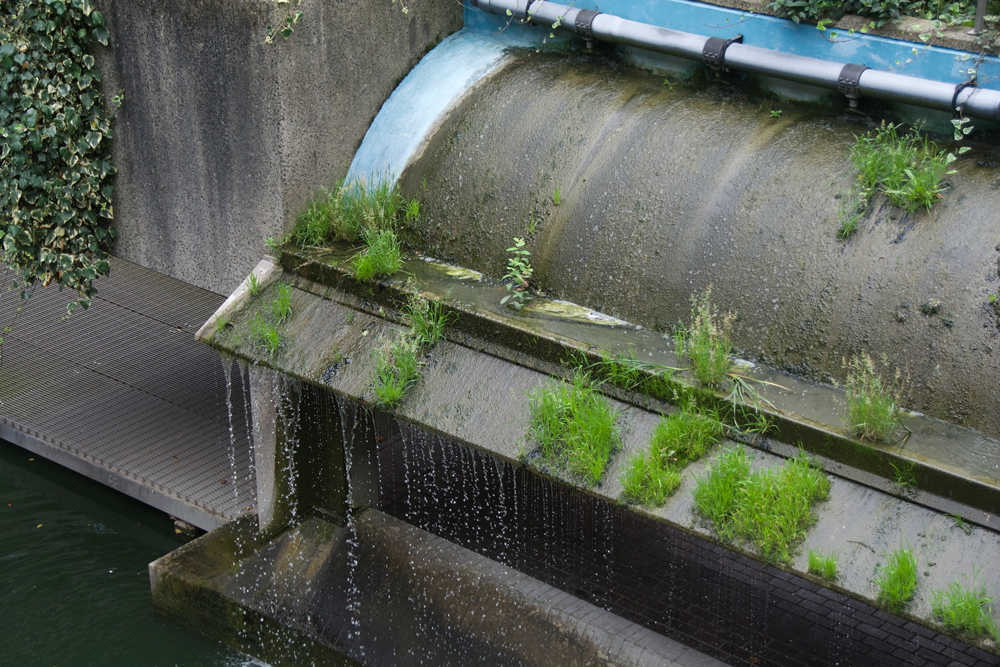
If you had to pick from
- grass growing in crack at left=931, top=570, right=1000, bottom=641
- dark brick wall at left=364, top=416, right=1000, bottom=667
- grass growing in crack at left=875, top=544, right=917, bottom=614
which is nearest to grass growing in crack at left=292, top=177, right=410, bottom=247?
dark brick wall at left=364, top=416, right=1000, bottom=667

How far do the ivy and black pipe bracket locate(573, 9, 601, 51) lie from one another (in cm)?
233

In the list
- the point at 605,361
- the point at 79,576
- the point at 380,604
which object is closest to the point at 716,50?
the point at 605,361

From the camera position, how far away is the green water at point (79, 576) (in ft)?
18.2

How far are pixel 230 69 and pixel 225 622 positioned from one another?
118 inches

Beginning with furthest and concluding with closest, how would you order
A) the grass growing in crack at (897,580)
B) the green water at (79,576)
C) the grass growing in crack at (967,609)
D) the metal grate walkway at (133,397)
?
the metal grate walkway at (133,397) < the green water at (79,576) < the grass growing in crack at (897,580) < the grass growing in crack at (967,609)

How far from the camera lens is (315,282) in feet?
15.4

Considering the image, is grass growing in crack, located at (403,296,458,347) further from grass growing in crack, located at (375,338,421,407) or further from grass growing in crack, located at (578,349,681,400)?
grass growing in crack, located at (578,349,681,400)

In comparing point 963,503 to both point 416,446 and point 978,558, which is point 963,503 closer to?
point 978,558

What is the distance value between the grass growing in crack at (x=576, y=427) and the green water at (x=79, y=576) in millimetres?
2641

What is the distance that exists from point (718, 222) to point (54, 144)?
3.33 m

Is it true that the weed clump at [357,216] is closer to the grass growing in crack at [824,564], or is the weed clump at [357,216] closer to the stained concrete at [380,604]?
the stained concrete at [380,604]

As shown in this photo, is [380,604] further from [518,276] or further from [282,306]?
[518,276]

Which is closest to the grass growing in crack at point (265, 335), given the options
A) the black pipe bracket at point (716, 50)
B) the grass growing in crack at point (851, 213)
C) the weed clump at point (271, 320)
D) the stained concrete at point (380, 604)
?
the weed clump at point (271, 320)

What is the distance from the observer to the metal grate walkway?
6.60 meters
